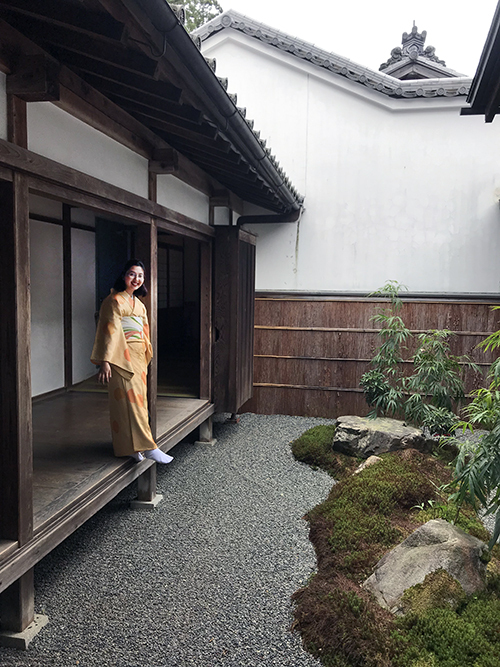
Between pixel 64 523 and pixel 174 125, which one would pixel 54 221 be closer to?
pixel 174 125

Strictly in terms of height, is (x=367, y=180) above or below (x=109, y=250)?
above

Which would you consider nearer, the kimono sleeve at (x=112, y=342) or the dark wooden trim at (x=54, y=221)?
the kimono sleeve at (x=112, y=342)

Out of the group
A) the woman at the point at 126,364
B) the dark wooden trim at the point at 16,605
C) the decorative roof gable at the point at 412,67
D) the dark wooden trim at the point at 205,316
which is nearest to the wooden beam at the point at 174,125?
the woman at the point at 126,364

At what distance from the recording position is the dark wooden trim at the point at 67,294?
7.26 metres

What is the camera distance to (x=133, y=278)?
4719mm

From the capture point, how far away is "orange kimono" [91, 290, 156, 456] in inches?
175

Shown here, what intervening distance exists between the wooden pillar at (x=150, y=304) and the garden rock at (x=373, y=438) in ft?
8.62

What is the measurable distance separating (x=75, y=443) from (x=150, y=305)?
58.5 inches

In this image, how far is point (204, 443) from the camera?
24.0ft

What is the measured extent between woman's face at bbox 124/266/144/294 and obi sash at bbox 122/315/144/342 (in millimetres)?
251

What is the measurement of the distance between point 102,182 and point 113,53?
1157mm

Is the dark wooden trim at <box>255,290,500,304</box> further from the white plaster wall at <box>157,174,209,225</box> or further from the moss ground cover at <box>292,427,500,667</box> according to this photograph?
the moss ground cover at <box>292,427,500,667</box>

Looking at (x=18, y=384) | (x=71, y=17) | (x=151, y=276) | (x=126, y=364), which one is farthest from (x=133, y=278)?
(x=71, y=17)

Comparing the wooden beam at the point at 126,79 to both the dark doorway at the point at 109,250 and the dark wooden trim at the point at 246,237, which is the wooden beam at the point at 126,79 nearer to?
the dark wooden trim at the point at 246,237
